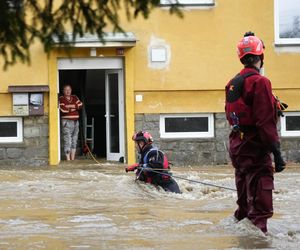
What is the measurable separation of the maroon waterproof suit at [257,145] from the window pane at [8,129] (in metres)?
12.0

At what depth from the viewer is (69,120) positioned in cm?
1959

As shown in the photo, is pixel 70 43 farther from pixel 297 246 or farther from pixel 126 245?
pixel 297 246

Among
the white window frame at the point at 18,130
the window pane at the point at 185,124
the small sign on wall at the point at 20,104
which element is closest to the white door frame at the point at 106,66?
the white window frame at the point at 18,130

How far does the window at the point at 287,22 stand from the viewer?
19.6m

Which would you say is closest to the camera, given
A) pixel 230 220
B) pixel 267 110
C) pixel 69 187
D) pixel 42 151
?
pixel 267 110

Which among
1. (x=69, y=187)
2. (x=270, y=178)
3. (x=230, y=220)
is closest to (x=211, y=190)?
(x=69, y=187)

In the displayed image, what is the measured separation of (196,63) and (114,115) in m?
2.55

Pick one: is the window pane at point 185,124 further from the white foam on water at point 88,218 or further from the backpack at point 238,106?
the backpack at point 238,106

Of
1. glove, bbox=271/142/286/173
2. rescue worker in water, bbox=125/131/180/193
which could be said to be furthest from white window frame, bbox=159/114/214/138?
glove, bbox=271/142/286/173

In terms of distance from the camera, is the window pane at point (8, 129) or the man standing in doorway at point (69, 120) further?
the man standing in doorway at point (69, 120)

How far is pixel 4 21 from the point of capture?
4523 millimetres

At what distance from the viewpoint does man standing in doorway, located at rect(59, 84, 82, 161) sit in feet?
64.1

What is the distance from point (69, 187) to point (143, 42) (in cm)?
665

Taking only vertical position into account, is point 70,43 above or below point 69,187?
above
